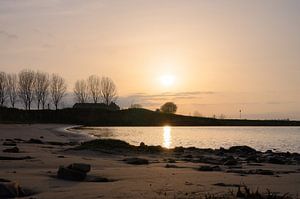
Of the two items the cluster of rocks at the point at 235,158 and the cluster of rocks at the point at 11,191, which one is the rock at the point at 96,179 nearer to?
the cluster of rocks at the point at 11,191

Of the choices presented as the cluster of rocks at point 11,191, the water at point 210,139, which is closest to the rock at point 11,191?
the cluster of rocks at point 11,191

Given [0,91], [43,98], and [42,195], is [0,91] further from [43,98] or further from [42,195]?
[42,195]

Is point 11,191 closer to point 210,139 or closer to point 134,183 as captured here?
point 134,183

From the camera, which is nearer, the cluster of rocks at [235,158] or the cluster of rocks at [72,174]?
the cluster of rocks at [72,174]

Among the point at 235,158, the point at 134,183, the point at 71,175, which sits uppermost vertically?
the point at 71,175

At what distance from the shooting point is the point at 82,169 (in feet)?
39.1

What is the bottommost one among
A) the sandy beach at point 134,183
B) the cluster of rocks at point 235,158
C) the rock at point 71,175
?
the cluster of rocks at point 235,158

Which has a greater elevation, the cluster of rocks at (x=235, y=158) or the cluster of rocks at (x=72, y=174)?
the cluster of rocks at (x=72, y=174)

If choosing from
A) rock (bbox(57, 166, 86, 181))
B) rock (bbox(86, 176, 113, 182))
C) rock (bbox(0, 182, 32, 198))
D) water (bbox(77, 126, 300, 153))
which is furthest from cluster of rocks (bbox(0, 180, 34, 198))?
water (bbox(77, 126, 300, 153))

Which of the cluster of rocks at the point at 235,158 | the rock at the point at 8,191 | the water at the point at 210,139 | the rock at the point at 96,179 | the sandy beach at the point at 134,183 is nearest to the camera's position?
the rock at the point at 8,191

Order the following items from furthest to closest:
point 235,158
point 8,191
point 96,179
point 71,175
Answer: point 235,158, point 96,179, point 71,175, point 8,191

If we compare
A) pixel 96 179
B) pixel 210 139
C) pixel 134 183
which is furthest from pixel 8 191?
pixel 210 139

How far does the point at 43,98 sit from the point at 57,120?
8530mm

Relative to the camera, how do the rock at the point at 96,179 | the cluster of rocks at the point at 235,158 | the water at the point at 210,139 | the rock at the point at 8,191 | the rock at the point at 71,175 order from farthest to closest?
the water at the point at 210,139
the cluster of rocks at the point at 235,158
the rock at the point at 96,179
the rock at the point at 71,175
the rock at the point at 8,191
